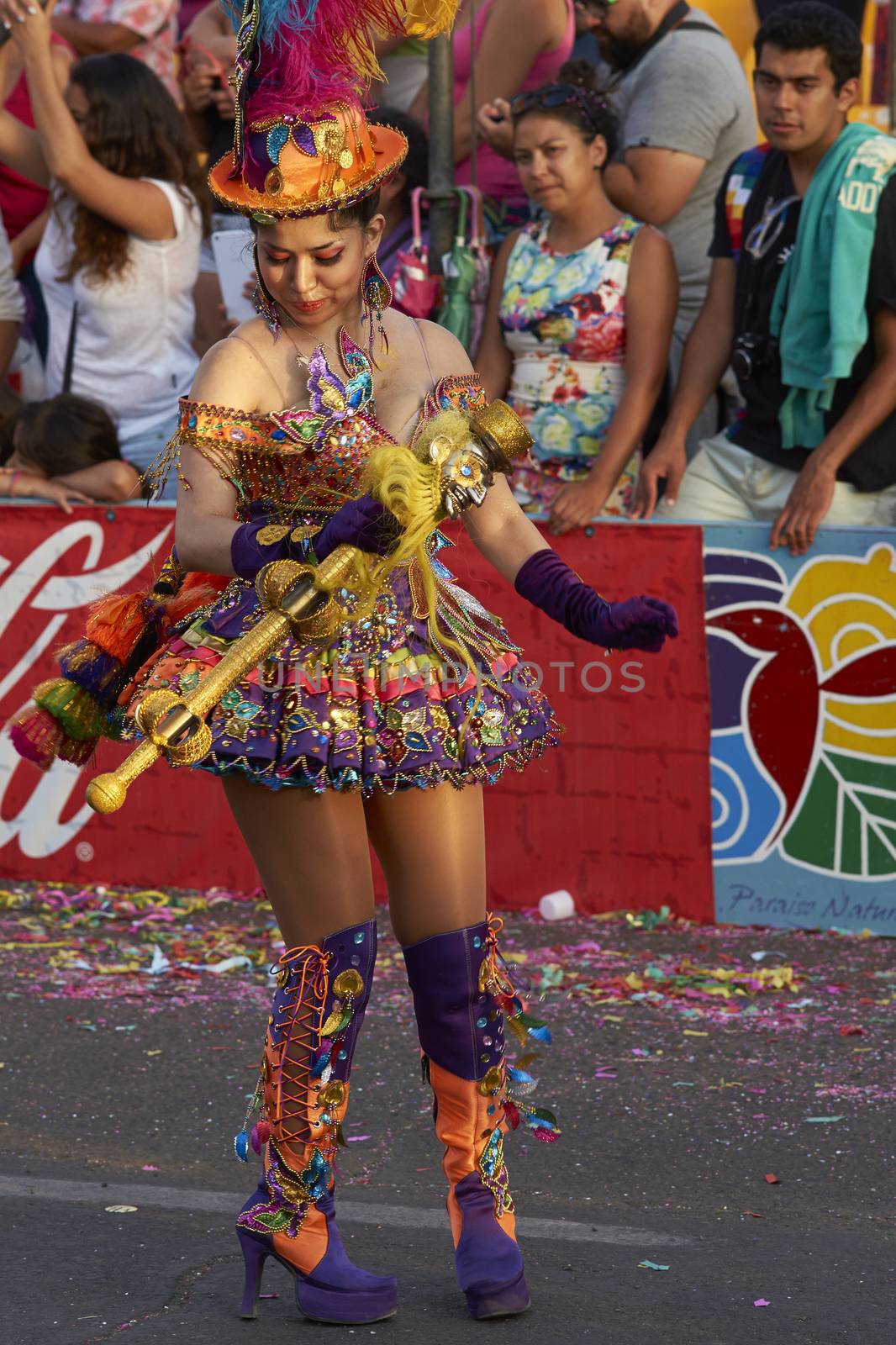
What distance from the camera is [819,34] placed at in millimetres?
5262

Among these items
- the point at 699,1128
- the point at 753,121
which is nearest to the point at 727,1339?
the point at 699,1128

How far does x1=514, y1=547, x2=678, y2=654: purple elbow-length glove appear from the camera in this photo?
301cm

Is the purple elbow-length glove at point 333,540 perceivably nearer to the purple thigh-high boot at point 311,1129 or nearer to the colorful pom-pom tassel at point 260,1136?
the purple thigh-high boot at point 311,1129

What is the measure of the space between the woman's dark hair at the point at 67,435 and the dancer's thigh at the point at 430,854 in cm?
312

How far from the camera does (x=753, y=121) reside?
6051 millimetres

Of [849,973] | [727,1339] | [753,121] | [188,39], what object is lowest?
[727,1339]

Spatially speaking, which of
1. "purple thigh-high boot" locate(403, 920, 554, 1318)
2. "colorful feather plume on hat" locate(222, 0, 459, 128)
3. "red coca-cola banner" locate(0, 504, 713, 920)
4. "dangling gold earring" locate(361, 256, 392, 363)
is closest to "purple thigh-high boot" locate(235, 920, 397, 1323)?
"purple thigh-high boot" locate(403, 920, 554, 1318)

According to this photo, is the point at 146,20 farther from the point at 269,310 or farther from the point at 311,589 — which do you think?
the point at 311,589

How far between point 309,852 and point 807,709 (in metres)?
2.57

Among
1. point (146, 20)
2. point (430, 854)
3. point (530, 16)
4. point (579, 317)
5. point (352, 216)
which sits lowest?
point (430, 854)

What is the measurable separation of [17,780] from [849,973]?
273 cm

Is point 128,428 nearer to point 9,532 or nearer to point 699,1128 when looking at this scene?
point 9,532

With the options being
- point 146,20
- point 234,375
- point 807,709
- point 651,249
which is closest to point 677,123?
point 651,249

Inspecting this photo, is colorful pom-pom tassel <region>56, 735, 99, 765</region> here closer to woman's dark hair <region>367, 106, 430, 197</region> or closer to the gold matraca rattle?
the gold matraca rattle
